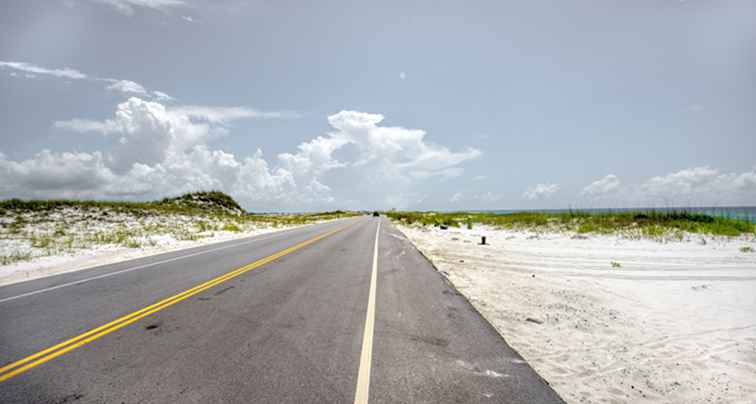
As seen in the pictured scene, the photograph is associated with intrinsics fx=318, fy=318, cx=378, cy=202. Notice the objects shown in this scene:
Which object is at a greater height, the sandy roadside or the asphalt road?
the asphalt road

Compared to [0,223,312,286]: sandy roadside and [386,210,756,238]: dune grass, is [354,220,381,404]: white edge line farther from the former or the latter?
[386,210,756,238]: dune grass

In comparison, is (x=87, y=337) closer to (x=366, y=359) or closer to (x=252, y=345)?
(x=252, y=345)

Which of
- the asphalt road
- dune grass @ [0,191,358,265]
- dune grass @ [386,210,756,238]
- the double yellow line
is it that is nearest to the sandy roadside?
dune grass @ [0,191,358,265]

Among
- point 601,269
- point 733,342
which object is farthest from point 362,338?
point 601,269

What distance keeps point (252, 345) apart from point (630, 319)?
660cm

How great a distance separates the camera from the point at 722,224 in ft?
59.0

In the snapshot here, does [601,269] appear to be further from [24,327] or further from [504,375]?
[24,327]

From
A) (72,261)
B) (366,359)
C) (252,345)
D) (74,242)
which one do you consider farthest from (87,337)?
(74,242)

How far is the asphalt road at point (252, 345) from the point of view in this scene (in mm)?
3301

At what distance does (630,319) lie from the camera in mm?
5891

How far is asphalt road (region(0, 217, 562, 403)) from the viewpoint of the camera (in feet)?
10.8

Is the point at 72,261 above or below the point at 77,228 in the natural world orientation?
below

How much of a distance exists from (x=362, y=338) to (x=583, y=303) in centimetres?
513

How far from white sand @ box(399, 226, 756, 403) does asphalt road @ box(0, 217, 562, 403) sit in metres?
0.67
